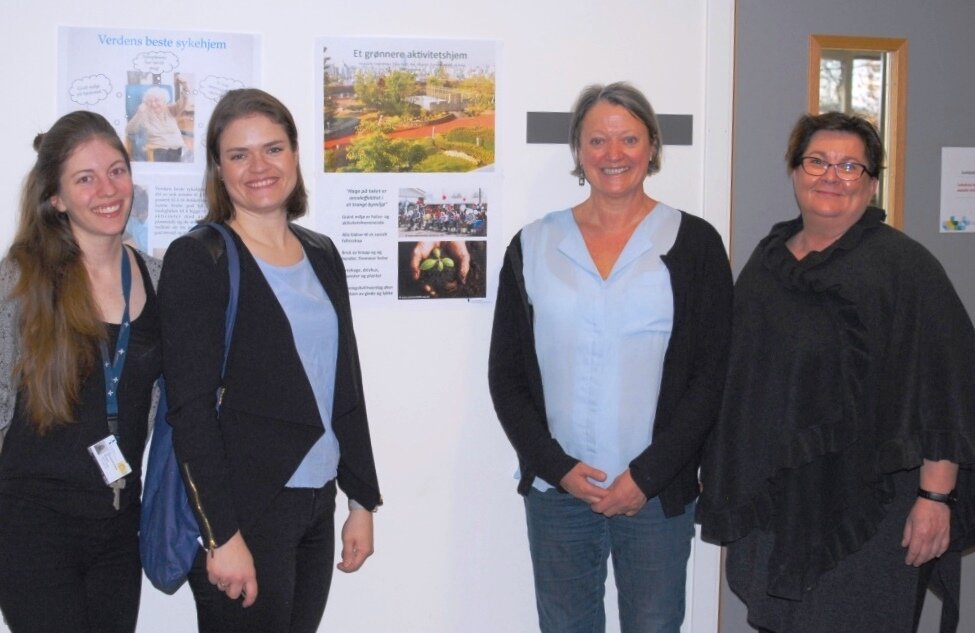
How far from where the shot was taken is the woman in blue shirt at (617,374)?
199 cm

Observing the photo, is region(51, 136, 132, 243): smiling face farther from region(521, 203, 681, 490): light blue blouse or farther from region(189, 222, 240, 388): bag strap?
region(521, 203, 681, 490): light blue blouse

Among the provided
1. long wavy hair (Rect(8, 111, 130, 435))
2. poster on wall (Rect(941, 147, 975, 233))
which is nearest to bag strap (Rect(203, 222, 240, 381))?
long wavy hair (Rect(8, 111, 130, 435))

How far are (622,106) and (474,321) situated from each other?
2.43ft

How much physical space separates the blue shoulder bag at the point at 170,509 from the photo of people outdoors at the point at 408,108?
2.34 feet

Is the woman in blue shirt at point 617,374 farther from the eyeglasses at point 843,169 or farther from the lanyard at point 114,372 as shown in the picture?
the lanyard at point 114,372

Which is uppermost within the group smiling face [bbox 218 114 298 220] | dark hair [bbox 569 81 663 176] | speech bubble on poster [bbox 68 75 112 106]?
speech bubble on poster [bbox 68 75 112 106]

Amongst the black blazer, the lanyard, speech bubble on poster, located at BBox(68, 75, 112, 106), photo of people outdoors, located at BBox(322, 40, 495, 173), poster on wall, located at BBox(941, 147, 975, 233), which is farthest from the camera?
poster on wall, located at BBox(941, 147, 975, 233)

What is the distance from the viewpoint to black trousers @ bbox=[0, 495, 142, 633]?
165 centimetres

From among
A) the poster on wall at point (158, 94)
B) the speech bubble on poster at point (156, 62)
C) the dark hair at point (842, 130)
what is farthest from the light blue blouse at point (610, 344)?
the speech bubble on poster at point (156, 62)

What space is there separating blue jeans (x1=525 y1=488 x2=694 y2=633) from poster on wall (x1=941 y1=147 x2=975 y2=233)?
123 centimetres

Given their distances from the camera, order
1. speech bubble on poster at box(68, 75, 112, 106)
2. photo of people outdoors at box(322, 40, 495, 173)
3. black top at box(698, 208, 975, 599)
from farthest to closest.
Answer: photo of people outdoors at box(322, 40, 495, 173), speech bubble on poster at box(68, 75, 112, 106), black top at box(698, 208, 975, 599)

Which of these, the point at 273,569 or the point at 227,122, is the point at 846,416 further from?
the point at 227,122

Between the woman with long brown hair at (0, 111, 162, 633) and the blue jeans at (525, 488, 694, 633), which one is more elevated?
the woman with long brown hair at (0, 111, 162, 633)

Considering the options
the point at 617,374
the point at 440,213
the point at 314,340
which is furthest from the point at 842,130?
the point at 314,340
